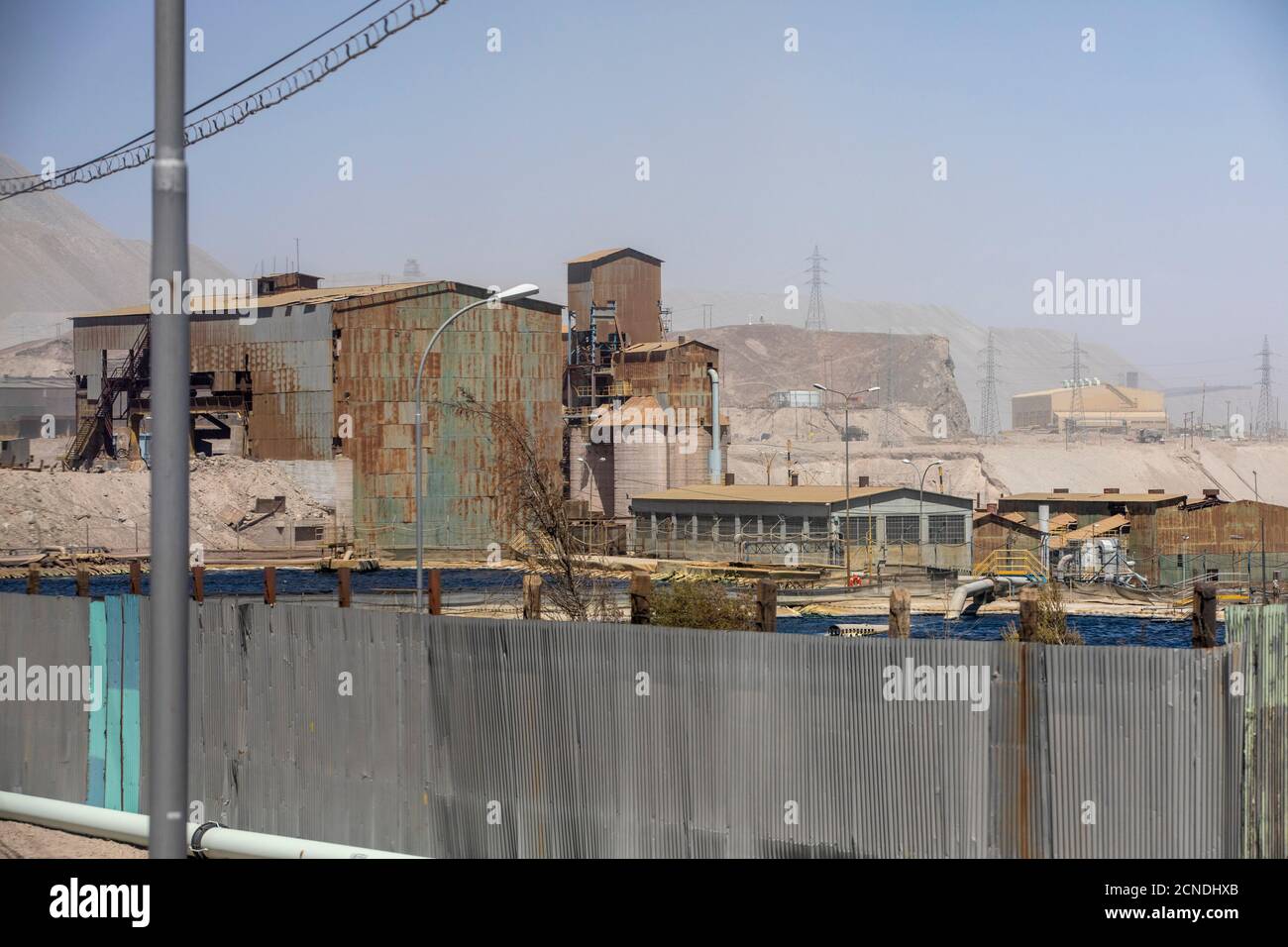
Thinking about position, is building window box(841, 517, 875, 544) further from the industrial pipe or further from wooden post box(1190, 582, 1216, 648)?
wooden post box(1190, 582, 1216, 648)

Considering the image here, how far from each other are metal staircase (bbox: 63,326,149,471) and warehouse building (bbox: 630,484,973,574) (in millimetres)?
38506

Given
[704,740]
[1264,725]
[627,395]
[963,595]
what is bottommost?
[963,595]

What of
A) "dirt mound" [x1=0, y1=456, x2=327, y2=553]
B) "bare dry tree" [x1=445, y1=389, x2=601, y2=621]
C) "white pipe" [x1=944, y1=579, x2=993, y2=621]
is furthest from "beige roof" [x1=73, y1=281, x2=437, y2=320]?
"bare dry tree" [x1=445, y1=389, x2=601, y2=621]

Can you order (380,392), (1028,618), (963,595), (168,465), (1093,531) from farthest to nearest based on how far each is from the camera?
(380,392) < (1093,531) < (963,595) < (1028,618) < (168,465)

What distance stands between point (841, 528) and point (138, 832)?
53827mm

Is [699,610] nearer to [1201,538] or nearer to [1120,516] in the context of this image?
[1201,538]

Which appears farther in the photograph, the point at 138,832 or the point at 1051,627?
the point at 1051,627

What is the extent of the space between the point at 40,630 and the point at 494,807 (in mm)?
6839

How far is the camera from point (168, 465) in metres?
Result: 6.21


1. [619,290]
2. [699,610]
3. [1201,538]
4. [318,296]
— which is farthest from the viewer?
[619,290]

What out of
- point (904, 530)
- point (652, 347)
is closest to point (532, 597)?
point (904, 530)
